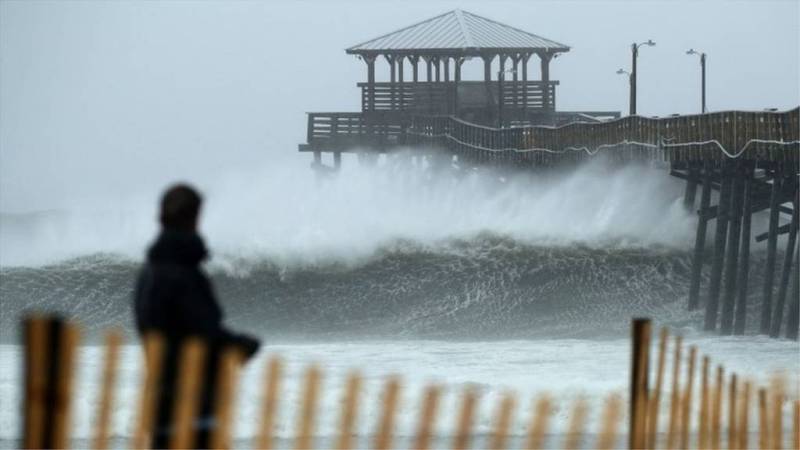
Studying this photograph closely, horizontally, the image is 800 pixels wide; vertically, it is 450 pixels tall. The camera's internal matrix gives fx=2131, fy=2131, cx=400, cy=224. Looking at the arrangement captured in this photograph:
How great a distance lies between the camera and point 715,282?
3416 cm

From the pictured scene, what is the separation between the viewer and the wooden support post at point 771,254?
3147 cm

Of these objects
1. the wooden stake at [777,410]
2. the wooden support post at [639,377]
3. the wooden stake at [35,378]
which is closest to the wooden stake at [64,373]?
the wooden stake at [35,378]

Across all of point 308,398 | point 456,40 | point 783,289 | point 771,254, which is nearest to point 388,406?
point 308,398

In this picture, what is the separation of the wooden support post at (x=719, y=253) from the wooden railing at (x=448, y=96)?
2688 cm

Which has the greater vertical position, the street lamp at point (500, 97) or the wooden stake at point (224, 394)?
the wooden stake at point (224, 394)

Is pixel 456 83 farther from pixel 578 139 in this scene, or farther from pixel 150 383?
pixel 150 383

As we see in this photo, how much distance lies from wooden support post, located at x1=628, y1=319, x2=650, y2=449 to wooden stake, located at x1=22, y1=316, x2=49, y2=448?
2.71 m

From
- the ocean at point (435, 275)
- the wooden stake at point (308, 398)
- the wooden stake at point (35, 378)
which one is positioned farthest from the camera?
the ocean at point (435, 275)

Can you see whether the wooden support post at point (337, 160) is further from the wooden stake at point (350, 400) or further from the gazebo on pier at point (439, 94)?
the wooden stake at point (350, 400)

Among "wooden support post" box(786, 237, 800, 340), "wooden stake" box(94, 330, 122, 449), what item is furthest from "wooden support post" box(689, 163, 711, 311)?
"wooden stake" box(94, 330, 122, 449)

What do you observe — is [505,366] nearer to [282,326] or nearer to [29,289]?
[282,326]

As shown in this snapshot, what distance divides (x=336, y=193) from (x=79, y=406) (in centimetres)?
4256

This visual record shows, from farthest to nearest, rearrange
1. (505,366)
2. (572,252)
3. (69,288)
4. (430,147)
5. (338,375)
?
1. (430,147)
2. (572,252)
3. (69,288)
4. (505,366)
5. (338,375)

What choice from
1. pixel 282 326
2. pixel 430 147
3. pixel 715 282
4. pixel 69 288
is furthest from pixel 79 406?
pixel 430 147
